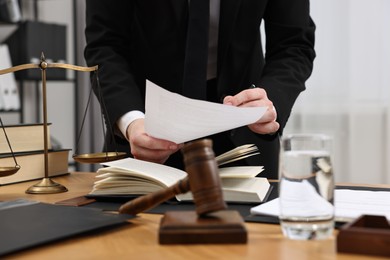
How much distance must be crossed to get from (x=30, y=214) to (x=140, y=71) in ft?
2.60

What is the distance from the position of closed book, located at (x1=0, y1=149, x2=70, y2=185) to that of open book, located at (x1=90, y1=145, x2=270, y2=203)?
0.33 m

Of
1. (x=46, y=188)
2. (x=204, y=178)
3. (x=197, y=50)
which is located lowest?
(x=46, y=188)

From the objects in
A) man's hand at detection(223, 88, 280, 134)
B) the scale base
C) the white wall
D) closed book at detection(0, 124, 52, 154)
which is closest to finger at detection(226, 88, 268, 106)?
man's hand at detection(223, 88, 280, 134)

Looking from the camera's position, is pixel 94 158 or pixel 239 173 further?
pixel 94 158

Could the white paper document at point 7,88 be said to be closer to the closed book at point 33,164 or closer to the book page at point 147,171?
the closed book at point 33,164

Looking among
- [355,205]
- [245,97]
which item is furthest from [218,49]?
[355,205]

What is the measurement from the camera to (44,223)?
2.43 feet

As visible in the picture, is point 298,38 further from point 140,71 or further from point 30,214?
point 30,214

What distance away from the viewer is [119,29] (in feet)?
4.84

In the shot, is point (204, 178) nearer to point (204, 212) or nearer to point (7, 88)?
point (204, 212)

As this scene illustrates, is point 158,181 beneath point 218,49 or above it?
beneath

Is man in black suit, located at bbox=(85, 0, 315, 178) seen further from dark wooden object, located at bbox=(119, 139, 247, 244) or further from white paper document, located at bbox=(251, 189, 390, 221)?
dark wooden object, located at bbox=(119, 139, 247, 244)

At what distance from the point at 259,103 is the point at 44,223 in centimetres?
56

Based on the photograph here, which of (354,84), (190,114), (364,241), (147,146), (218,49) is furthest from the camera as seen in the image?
(354,84)
